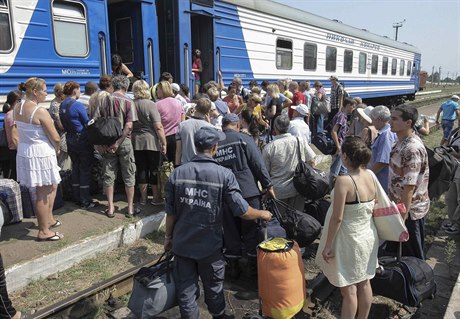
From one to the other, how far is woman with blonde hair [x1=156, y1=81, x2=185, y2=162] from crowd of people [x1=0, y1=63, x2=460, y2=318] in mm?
15

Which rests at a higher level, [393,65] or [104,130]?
[393,65]

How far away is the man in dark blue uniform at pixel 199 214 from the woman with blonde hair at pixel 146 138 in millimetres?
2410

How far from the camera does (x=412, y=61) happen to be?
23703 millimetres

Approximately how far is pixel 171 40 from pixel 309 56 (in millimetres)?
5673

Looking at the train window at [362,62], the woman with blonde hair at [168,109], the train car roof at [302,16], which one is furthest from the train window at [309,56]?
the woman with blonde hair at [168,109]

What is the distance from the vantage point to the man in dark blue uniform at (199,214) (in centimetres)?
282

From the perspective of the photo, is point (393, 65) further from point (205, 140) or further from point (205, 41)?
point (205, 140)

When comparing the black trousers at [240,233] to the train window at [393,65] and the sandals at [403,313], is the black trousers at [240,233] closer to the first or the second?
the sandals at [403,313]

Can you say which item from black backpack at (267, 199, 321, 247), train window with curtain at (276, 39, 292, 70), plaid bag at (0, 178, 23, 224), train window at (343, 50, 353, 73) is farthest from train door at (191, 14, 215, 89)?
train window at (343, 50, 353, 73)

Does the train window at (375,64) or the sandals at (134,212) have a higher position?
the train window at (375,64)

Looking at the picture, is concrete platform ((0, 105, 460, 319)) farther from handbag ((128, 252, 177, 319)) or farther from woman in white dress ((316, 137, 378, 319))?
handbag ((128, 252, 177, 319))

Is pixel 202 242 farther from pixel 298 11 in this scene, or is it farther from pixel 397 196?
pixel 298 11

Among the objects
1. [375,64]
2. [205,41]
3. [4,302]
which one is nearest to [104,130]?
[4,302]

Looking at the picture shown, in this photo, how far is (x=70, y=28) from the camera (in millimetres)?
5906
